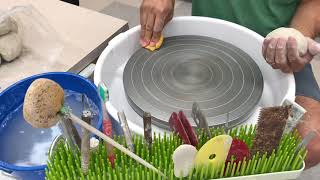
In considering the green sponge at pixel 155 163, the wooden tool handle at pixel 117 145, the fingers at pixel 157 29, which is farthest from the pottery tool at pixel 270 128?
the fingers at pixel 157 29

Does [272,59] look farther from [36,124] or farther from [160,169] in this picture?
[36,124]

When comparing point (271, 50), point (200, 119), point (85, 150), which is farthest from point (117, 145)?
point (271, 50)

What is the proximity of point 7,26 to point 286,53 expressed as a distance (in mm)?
639

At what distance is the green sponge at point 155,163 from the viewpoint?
0.54 meters

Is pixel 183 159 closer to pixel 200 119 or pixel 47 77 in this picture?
pixel 200 119

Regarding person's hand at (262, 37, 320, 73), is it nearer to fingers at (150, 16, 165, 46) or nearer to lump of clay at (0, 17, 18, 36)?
fingers at (150, 16, 165, 46)

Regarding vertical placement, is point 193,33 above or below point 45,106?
below

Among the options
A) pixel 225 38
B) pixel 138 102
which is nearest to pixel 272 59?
pixel 225 38

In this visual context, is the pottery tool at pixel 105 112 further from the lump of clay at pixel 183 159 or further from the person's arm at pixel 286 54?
the person's arm at pixel 286 54

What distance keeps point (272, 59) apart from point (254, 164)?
1.10ft

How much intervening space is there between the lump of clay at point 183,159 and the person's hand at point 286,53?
14.6 inches

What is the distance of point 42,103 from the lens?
49 centimetres

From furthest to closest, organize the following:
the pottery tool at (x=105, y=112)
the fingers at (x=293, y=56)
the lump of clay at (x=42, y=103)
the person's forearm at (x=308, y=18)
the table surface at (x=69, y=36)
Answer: the person's forearm at (x=308, y=18), the table surface at (x=69, y=36), the fingers at (x=293, y=56), the pottery tool at (x=105, y=112), the lump of clay at (x=42, y=103)

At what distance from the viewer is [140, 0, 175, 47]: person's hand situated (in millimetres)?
927
